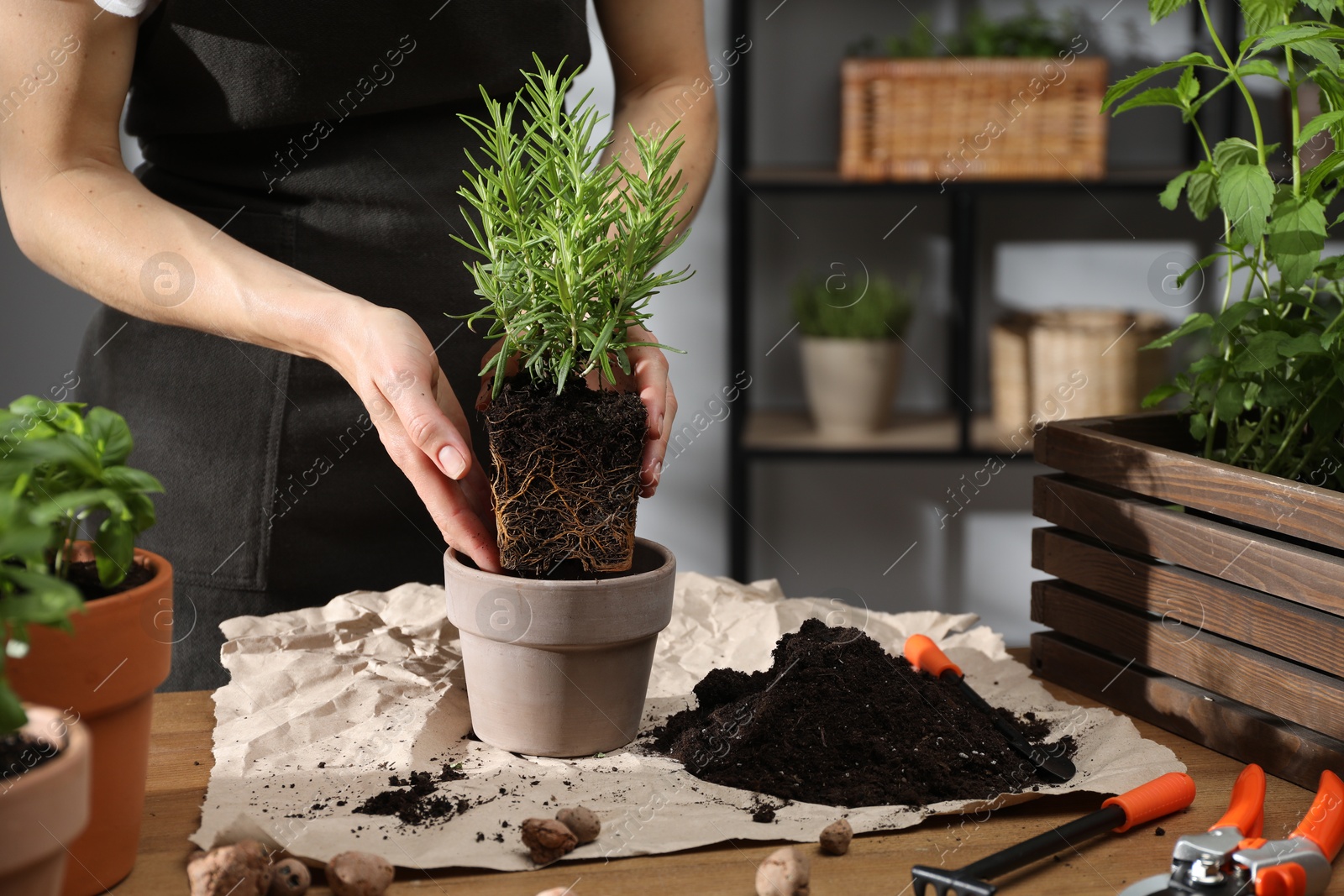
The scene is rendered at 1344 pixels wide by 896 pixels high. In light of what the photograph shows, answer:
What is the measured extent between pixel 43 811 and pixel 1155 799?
0.65 m

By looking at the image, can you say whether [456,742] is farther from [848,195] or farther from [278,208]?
[848,195]

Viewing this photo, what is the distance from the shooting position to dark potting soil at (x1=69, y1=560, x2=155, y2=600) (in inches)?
25.8

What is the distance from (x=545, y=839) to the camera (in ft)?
2.31

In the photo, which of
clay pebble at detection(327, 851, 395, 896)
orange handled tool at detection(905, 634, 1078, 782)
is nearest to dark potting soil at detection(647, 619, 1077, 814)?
orange handled tool at detection(905, 634, 1078, 782)

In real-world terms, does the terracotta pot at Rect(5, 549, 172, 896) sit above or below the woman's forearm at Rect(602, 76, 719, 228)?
below

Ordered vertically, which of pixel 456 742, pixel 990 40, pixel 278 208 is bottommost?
pixel 456 742

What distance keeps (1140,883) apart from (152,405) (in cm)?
112

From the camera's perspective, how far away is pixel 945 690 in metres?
0.92

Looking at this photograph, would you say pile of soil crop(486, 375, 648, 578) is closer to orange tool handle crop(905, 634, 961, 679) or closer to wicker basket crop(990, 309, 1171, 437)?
orange tool handle crop(905, 634, 961, 679)

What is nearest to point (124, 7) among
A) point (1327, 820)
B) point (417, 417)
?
point (417, 417)

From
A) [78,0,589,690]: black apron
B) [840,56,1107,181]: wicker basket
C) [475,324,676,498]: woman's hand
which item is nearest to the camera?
[475,324,676,498]: woman's hand

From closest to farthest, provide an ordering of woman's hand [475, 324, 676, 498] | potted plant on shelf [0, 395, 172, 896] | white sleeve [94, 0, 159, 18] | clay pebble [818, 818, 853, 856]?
potted plant on shelf [0, 395, 172, 896]
clay pebble [818, 818, 853, 856]
woman's hand [475, 324, 676, 498]
white sleeve [94, 0, 159, 18]

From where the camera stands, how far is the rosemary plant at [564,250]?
2.78 feet

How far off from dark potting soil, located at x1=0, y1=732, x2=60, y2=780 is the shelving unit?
6.46ft
